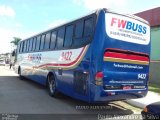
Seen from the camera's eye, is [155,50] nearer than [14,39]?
Yes

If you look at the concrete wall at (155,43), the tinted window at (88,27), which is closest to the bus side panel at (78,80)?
the tinted window at (88,27)

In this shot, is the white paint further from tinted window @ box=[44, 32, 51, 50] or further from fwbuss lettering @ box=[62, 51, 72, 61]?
tinted window @ box=[44, 32, 51, 50]

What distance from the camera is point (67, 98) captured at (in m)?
11.8

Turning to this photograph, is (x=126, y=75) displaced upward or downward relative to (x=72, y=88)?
upward

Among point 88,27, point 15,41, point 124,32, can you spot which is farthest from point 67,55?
point 15,41

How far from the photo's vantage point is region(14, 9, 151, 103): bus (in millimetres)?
8305

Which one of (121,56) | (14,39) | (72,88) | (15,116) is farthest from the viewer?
(14,39)

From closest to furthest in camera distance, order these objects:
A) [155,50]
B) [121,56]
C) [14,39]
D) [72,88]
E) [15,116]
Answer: [15,116] → [121,56] → [72,88] → [155,50] → [14,39]

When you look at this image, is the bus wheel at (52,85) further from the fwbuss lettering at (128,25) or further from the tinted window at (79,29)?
the fwbuss lettering at (128,25)

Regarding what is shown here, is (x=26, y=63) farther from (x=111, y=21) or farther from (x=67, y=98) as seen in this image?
(x=111, y=21)

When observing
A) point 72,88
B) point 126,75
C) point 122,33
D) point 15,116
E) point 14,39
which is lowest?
point 15,116

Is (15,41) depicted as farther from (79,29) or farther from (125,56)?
(125,56)

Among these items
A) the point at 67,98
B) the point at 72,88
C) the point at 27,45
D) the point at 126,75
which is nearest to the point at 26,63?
the point at 27,45

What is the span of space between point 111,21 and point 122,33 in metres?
0.56
